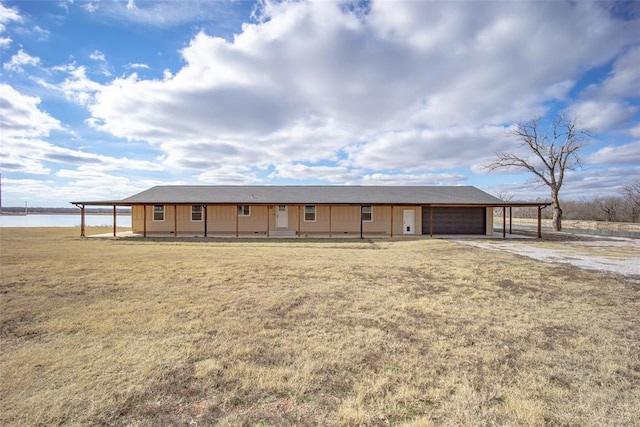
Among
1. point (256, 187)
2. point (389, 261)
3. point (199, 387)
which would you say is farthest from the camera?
point (256, 187)

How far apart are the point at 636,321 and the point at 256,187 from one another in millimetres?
21202

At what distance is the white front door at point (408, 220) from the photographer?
20547 mm

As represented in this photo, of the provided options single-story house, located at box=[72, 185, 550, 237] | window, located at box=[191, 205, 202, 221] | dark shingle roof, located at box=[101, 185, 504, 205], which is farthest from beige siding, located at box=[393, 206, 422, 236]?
window, located at box=[191, 205, 202, 221]

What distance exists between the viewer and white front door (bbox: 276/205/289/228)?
2042cm

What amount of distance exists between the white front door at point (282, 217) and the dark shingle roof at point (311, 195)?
2.26ft

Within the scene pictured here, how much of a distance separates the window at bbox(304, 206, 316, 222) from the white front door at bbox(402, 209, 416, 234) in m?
5.58

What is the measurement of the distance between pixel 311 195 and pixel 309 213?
1.47 meters

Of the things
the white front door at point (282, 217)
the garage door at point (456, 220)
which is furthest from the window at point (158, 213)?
the garage door at point (456, 220)

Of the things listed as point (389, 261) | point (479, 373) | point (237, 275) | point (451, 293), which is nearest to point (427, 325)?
point (479, 373)

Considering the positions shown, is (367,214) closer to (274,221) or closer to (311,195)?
(311,195)

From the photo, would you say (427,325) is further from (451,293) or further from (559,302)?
(559,302)

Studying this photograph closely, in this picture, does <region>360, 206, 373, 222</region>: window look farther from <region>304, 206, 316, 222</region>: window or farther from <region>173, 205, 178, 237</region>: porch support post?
<region>173, 205, 178, 237</region>: porch support post

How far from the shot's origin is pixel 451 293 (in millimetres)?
6613

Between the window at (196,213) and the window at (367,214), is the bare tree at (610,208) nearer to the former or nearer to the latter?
the window at (367,214)
